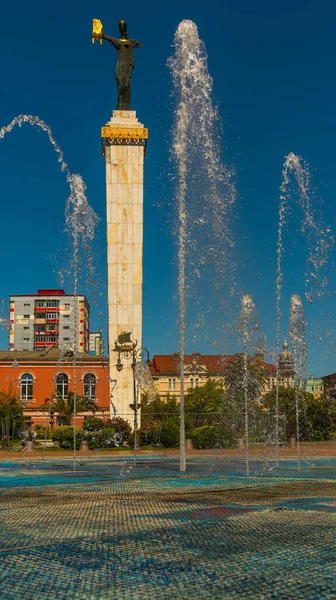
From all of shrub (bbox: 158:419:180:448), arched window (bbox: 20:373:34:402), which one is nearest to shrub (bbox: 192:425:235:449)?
shrub (bbox: 158:419:180:448)

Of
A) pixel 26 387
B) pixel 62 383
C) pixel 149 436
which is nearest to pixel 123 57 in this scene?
pixel 149 436

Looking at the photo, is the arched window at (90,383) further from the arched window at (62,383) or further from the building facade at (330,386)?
the building facade at (330,386)

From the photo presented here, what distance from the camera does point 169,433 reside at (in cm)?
2758

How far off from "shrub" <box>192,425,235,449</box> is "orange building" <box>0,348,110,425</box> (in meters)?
19.4

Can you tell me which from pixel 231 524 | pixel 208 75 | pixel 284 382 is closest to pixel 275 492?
pixel 231 524

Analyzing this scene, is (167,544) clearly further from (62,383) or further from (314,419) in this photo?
(62,383)

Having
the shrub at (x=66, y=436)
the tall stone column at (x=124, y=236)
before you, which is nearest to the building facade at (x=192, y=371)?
the tall stone column at (x=124, y=236)

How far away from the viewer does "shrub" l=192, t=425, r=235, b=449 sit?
26656 millimetres

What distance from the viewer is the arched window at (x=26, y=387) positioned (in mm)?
47147

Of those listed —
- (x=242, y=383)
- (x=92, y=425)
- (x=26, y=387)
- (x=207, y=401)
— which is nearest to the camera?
(x=92, y=425)

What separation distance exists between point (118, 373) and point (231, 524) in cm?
2845

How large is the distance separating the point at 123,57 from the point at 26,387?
24571 millimetres

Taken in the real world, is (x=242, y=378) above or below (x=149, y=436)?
above

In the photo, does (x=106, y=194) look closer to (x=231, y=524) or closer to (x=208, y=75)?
(x=208, y=75)
